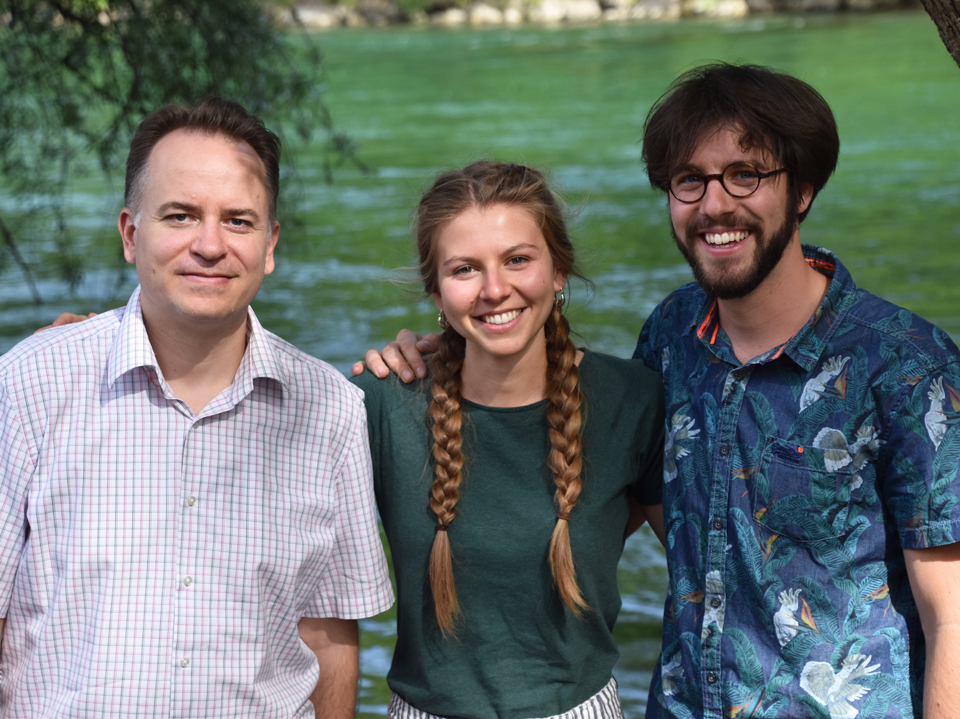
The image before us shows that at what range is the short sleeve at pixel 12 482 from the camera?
2.24m

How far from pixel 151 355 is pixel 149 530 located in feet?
1.16

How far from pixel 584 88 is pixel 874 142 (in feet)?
29.9

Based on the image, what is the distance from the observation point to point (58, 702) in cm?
223

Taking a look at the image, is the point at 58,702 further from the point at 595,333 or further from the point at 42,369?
the point at 595,333

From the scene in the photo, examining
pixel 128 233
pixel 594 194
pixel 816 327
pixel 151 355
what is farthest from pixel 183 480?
pixel 594 194

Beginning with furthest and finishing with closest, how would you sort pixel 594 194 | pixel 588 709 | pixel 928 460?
pixel 594 194 < pixel 588 709 < pixel 928 460

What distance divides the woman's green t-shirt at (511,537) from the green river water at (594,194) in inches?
16.1

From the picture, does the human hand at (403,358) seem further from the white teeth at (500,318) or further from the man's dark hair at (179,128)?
the man's dark hair at (179,128)

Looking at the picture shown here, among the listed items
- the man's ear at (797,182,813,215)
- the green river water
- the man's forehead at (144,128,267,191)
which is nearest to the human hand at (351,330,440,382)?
the green river water

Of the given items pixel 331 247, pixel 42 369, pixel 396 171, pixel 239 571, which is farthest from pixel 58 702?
pixel 396 171

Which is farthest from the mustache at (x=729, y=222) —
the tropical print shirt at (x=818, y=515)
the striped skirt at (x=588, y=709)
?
the striped skirt at (x=588, y=709)

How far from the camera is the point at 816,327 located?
7.93ft

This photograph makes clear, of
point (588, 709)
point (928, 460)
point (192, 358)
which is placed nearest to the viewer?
point (928, 460)

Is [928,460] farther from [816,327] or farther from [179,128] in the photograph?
[179,128]
